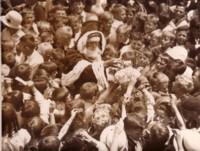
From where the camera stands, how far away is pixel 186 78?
1.56 m

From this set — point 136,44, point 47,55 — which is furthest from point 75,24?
point 136,44

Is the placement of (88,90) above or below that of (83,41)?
below

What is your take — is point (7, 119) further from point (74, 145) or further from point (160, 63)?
point (160, 63)

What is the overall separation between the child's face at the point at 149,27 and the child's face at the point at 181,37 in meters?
0.11

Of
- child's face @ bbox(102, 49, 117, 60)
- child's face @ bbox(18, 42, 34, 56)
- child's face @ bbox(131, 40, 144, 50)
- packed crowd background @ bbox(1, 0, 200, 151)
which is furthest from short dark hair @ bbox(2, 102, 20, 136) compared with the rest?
child's face @ bbox(131, 40, 144, 50)

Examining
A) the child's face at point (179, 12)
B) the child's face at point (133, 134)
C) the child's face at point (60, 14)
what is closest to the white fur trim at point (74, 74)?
the child's face at point (60, 14)

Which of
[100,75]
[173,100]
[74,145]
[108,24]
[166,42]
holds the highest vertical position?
[108,24]

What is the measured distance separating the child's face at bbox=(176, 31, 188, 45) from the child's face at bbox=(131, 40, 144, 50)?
6.6 inches

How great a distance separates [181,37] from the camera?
1570 millimetres

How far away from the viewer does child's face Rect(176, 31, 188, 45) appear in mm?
1567

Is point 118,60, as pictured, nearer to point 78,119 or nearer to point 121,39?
point 121,39

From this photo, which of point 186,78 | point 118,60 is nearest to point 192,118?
point 186,78

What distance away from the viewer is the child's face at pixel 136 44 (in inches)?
61.3

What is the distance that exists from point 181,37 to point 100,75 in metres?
0.41
